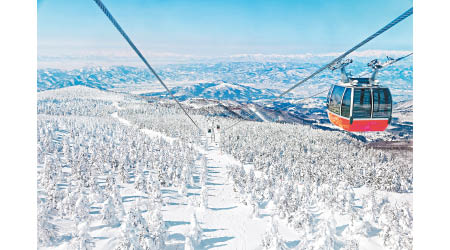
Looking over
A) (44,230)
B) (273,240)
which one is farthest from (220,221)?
(44,230)

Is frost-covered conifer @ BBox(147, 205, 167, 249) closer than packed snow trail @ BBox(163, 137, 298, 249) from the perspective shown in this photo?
Yes

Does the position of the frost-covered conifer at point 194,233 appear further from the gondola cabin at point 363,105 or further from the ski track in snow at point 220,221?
the gondola cabin at point 363,105

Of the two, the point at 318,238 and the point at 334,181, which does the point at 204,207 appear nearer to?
the point at 318,238

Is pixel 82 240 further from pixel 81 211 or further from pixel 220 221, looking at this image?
pixel 220 221

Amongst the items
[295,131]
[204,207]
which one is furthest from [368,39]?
[295,131]

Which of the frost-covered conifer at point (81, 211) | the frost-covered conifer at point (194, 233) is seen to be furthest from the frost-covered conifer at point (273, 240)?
the frost-covered conifer at point (81, 211)

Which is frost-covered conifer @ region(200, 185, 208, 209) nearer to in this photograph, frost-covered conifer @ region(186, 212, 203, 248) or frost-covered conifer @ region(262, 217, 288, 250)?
frost-covered conifer @ region(186, 212, 203, 248)

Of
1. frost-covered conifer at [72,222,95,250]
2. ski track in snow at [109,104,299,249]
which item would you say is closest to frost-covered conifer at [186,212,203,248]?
ski track in snow at [109,104,299,249]
